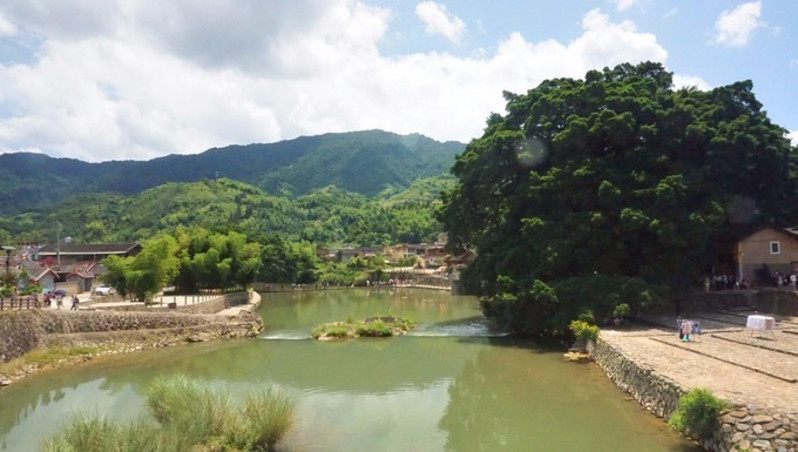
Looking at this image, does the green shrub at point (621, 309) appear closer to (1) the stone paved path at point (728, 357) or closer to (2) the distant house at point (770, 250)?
(1) the stone paved path at point (728, 357)

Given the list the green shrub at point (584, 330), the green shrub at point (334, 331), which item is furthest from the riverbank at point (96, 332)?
the green shrub at point (584, 330)

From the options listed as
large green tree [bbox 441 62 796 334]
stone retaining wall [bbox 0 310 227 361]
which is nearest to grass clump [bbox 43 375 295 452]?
stone retaining wall [bbox 0 310 227 361]

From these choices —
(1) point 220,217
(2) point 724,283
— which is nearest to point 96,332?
(2) point 724,283

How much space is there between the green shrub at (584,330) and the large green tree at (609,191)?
0.66 metres

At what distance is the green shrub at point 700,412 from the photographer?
11.2 metres

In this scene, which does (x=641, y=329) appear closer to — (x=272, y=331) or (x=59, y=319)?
(x=272, y=331)

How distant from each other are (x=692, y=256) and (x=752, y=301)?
13.6 ft

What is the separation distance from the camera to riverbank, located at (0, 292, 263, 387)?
71.1 ft

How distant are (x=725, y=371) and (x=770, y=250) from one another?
1705cm

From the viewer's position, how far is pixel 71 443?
31.4 feet

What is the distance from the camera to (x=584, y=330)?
73.8 feet

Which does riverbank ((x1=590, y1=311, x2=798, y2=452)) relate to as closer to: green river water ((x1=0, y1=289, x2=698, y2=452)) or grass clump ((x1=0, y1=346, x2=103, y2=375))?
green river water ((x1=0, y1=289, x2=698, y2=452))

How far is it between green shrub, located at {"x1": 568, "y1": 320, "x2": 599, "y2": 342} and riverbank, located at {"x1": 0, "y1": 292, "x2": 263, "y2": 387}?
57.0 feet

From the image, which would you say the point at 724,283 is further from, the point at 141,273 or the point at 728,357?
the point at 141,273
